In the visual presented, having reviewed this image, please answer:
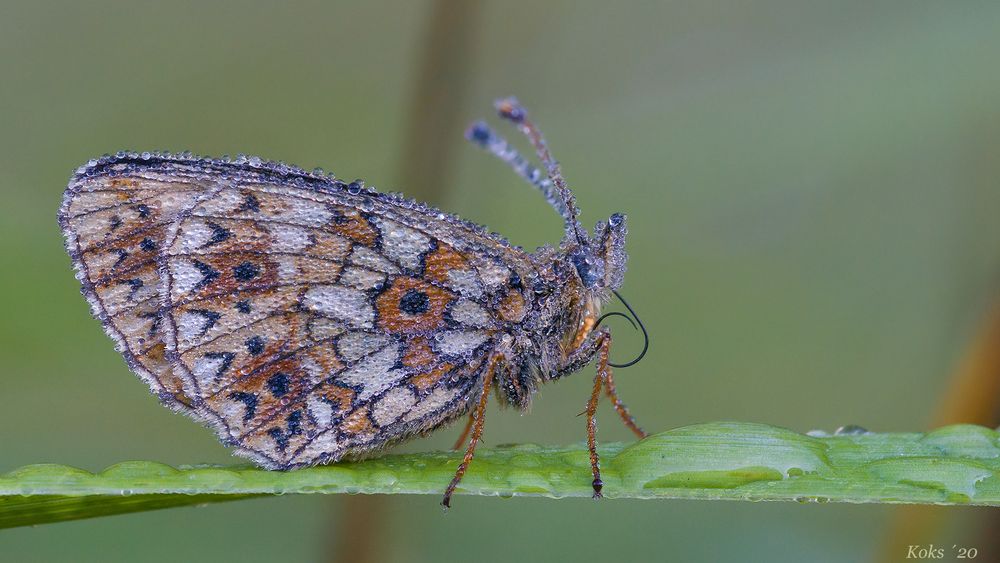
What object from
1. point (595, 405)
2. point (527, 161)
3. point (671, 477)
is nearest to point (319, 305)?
point (527, 161)

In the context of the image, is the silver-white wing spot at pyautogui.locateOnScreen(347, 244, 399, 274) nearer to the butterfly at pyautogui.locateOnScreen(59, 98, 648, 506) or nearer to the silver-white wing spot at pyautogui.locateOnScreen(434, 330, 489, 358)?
the butterfly at pyautogui.locateOnScreen(59, 98, 648, 506)

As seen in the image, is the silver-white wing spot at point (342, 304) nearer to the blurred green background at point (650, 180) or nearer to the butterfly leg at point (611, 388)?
the blurred green background at point (650, 180)

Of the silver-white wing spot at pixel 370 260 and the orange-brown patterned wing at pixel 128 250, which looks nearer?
the orange-brown patterned wing at pixel 128 250

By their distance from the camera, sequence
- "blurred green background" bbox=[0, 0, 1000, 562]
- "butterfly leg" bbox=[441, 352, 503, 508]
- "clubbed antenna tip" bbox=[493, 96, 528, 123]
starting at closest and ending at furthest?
"butterfly leg" bbox=[441, 352, 503, 508], "clubbed antenna tip" bbox=[493, 96, 528, 123], "blurred green background" bbox=[0, 0, 1000, 562]

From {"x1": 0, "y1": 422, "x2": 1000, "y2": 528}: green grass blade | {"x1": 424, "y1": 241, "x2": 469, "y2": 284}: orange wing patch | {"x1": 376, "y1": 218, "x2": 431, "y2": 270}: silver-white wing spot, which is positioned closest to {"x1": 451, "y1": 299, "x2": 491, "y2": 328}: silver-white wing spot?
{"x1": 424, "y1": 241, "x2": 469, "y2": 284}: orange wing patch

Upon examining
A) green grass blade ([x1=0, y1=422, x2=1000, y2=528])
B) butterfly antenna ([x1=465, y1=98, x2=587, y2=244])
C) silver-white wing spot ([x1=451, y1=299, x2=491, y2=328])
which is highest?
butterfly antenna ([x1=465, y1=98, x2=587, y2=244])

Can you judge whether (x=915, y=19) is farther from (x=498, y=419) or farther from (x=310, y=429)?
(x=310, y=429)

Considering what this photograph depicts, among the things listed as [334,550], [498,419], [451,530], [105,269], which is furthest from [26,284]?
[498,419]

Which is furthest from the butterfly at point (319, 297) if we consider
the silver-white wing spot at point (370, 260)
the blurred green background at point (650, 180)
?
the blurred green background at point (650, 180)
